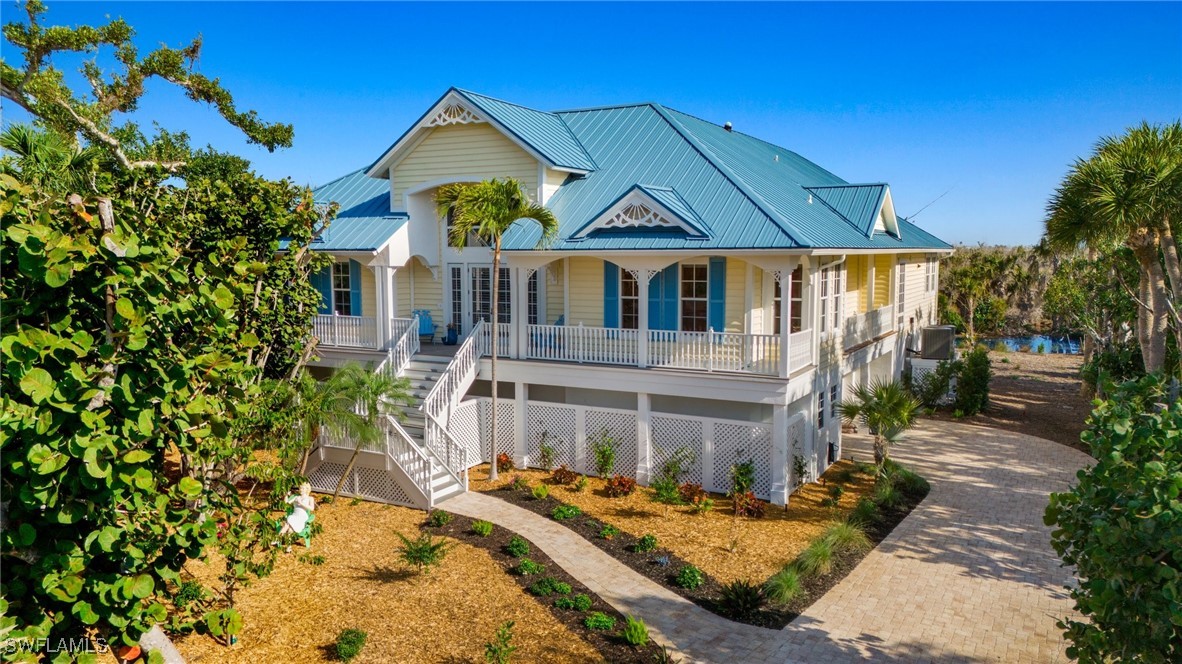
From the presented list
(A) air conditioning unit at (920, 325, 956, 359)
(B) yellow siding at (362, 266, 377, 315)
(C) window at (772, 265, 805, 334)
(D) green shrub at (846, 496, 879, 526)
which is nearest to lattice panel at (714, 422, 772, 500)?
(D) green shrub at (846, 496, 879, 526)

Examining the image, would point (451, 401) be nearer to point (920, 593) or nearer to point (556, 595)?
Result: point (556, 595)

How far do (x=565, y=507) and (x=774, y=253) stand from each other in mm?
6431

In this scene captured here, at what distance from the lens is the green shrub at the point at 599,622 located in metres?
10.7

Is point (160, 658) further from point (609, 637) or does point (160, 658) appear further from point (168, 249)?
point (609, 637)

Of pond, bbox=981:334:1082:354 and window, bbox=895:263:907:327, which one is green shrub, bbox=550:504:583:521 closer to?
window, bbox=895:263:907:327

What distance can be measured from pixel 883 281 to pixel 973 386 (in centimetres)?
429

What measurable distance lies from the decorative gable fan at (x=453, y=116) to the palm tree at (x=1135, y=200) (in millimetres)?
13422

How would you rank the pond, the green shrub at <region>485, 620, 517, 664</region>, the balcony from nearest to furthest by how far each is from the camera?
the green shrub at <region>485, 620, 517, 664</region>
the balcony
the pond

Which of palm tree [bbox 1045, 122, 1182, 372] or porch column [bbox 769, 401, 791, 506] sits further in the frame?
porch column [bbox 769, 401, 791, 506]

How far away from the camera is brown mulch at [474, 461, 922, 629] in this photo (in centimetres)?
1194

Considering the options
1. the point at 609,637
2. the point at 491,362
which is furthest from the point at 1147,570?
the point at 491,362

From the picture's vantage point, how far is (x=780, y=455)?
16359 millimetres

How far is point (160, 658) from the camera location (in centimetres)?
547

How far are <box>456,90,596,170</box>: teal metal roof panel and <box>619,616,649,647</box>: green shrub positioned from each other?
12.1 meters
